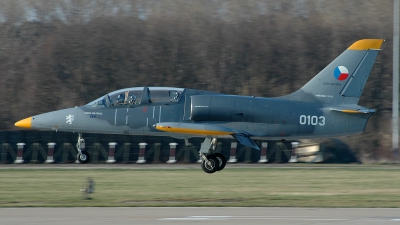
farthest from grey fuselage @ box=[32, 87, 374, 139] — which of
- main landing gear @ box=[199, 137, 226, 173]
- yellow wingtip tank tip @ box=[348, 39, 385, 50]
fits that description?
yellow wingtip tank tip @ box=[348, 39, 385, 50]

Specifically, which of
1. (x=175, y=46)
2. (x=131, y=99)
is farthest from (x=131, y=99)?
(x=175, y=46)

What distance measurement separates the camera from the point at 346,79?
2022 centimetres

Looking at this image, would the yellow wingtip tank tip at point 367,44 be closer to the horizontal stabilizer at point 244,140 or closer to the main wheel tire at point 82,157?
the horizontal stabilizer at point 244,140

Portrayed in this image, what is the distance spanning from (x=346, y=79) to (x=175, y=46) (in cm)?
2181

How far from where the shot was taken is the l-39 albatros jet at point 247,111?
19.8 metres

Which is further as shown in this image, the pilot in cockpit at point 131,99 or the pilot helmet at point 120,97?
the pilot helmet at point 120,97

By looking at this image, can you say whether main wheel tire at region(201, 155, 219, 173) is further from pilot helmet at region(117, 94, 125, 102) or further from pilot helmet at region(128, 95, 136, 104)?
pilot helmet at region(117, 94, 125, 102)

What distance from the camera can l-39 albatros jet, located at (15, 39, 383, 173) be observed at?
64.9 feet

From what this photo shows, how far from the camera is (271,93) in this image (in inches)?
1499

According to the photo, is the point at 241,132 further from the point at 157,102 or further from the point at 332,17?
the point at 332,17

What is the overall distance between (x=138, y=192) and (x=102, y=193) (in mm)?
964

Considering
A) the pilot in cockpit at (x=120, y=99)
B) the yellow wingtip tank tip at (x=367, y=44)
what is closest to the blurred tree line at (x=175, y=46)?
the yellow wingtip tank tip at (x=367, y=44)
